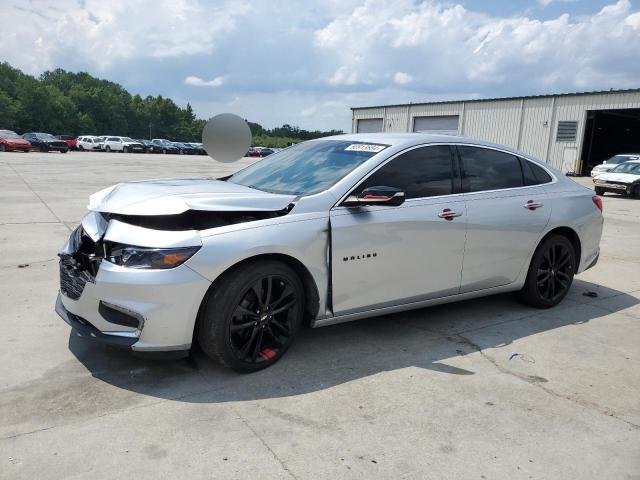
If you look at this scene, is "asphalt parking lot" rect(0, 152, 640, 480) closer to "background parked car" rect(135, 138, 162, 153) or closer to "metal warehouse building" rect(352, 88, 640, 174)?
"metal warehouse building" rect(352, 88, 640, 174)

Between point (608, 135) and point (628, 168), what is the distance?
2483cm

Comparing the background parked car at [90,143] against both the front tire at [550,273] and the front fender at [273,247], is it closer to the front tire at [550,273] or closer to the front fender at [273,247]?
the front tire at [550,273]

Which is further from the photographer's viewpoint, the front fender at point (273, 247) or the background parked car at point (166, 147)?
the background parked car at point (166, 147)

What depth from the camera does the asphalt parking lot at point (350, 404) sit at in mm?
2648

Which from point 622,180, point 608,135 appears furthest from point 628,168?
point 608,135

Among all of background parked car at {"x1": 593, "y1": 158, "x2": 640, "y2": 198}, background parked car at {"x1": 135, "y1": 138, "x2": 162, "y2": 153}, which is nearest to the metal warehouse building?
background parked car at {"x1": 593, "y1": 158, "x2": 640, "y2": 198}

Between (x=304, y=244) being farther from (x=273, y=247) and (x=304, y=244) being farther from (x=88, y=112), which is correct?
(x=88, y=112)

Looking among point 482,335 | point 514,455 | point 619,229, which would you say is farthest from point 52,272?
point 619,229

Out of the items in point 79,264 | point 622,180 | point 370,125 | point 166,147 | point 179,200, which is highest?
point 370,125

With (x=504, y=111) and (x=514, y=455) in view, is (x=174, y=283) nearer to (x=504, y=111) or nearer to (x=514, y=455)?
(x=514, y=455)

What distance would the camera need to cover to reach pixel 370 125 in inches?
1980

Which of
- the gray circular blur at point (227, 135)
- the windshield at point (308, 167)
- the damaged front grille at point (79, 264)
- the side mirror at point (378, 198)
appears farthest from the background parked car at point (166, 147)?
the side mirror at point (378, 198)

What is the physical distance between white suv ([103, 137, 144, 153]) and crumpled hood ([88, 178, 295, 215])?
49.2 m

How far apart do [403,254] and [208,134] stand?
6428mm
